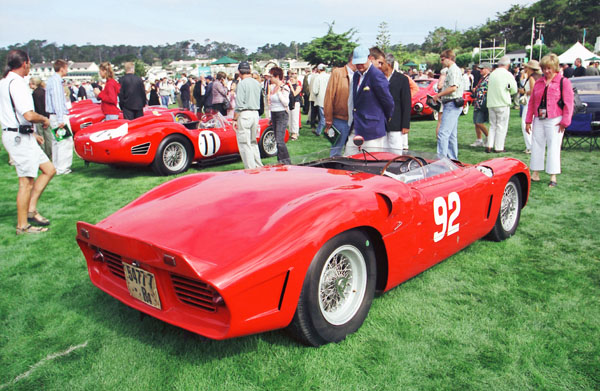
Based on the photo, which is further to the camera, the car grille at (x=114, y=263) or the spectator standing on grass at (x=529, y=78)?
the spectator standing on grass at (x=529, y=78)

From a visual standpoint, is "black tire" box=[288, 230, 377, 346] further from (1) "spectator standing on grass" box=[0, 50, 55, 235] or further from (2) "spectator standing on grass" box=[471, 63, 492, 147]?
(2) "spectator standing on grass" box=[471, 63, 492, 147]

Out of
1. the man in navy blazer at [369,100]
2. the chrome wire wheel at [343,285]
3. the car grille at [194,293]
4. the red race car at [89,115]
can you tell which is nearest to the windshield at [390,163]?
the chrome wire wheel at [343,285]

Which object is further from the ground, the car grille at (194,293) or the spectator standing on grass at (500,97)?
the spectator standing on grass at (500,97)

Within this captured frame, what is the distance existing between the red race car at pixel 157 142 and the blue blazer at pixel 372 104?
347 cm

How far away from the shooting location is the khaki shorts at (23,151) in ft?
15.3

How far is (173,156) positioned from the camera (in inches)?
301

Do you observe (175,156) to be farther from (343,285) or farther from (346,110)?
(343,285)

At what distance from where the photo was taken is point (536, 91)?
20.3 feet

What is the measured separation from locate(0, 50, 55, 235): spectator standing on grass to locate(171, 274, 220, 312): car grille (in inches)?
133

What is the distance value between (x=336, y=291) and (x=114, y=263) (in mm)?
1311

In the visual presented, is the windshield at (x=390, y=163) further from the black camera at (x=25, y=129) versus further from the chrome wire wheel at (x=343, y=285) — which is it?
the black camera at (x=25, y=129)

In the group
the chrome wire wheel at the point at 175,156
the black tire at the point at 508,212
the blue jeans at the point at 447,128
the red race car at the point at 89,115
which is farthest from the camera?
the red race car at the point at 89,115

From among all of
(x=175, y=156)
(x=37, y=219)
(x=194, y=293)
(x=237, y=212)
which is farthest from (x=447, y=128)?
(x=194, y=293)

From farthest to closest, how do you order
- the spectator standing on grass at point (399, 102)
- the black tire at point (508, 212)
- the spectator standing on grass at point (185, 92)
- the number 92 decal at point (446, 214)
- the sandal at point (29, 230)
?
the spectator standing on grass at point (185, 92) → the spectator standing on grass at point (399, 102) → the sandal at point (29, 230) → the black tire at point (508, 212) → the number 92 decal at point (446, 214)
